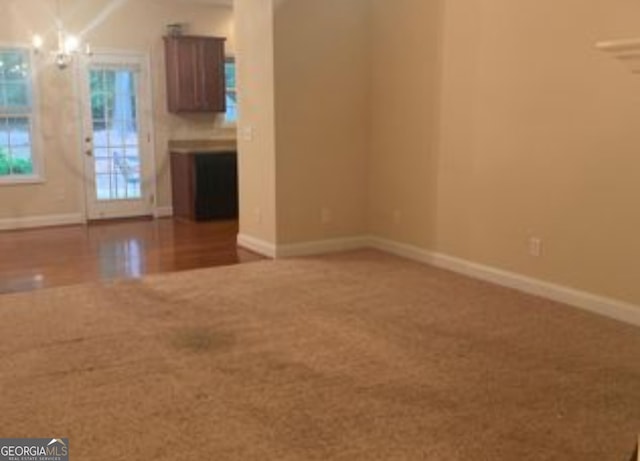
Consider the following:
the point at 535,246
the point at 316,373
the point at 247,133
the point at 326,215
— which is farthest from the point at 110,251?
the point at 535,246

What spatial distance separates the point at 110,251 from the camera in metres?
6.07

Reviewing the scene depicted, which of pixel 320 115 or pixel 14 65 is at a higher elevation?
pixel 14 65

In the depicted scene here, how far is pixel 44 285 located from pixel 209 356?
2068 mm

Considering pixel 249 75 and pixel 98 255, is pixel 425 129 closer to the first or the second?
pixel 249 75

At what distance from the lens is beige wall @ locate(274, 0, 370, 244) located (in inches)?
220

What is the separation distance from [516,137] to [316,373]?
96.4 inches

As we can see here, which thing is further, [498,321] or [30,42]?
[30,42]

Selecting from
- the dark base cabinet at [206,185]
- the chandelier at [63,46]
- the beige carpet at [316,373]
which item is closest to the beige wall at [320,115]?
the beige carpet at [316,373]

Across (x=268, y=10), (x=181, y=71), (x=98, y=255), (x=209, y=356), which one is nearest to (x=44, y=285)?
(x=98, y=255)

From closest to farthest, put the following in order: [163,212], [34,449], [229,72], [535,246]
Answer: [34,449] < [535,246] < [163,212] < [229,72]

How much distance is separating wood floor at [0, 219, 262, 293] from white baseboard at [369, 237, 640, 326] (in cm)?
141

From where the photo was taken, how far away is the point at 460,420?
2.71 metres

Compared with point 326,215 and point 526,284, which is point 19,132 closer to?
point 326,215

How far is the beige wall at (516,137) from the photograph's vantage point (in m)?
3.97
